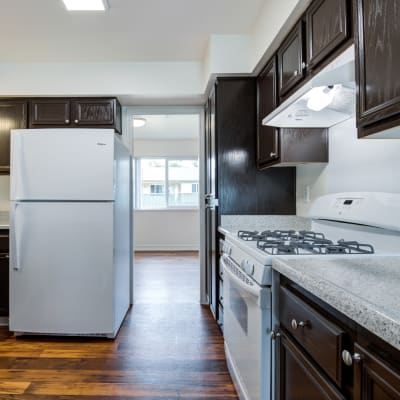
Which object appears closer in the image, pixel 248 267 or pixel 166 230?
pixel 248 267

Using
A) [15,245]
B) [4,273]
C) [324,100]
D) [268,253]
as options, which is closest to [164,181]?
[4,273]

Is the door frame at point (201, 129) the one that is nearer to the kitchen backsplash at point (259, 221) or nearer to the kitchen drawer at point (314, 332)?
the kitchen backsplash at point (259, 221)

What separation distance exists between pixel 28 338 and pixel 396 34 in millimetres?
3048

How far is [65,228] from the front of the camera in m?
2.54

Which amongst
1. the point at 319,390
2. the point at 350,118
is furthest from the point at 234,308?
the point at 350,118

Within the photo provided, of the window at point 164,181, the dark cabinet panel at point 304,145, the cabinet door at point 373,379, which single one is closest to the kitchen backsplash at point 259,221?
the dark cabinet panel at point 304,145

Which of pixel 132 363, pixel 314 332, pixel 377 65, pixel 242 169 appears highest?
pixel 377 65

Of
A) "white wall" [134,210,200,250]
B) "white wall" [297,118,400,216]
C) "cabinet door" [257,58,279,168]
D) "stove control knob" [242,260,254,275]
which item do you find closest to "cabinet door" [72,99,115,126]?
"cabinet door" [257,58,279,168]

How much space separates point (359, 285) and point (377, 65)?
0.64 meters

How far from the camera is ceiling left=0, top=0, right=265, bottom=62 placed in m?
2.17

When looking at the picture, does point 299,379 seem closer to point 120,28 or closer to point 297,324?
point 297,324

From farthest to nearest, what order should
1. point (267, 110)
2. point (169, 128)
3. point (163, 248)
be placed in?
1. point (163, 248)
2. point (169, 128)
3. point (267, 110)

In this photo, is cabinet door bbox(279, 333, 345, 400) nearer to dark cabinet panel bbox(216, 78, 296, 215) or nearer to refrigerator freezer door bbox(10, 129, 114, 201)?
dark cabinet panel bbox(216, 78, 296, 215)

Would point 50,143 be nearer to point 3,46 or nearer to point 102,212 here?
point 102,212
